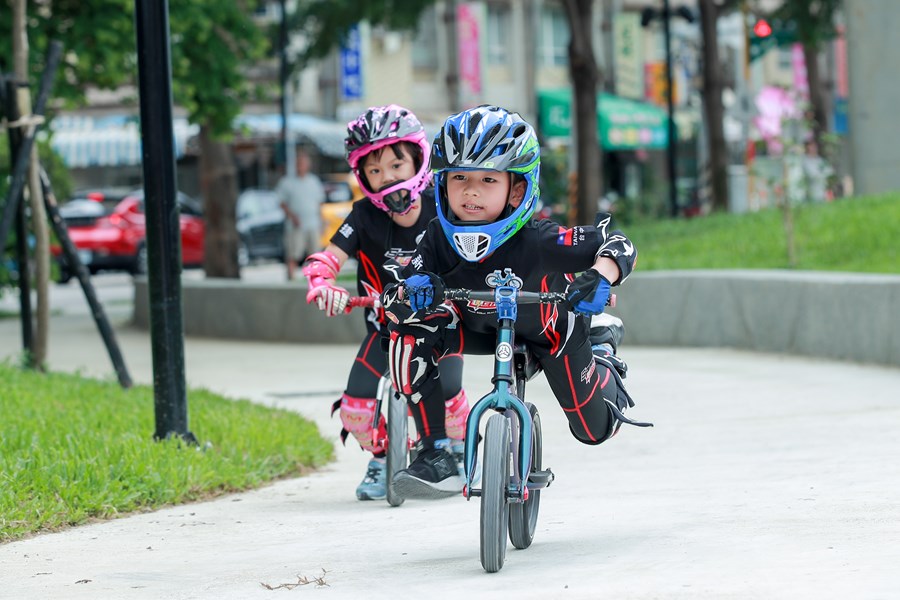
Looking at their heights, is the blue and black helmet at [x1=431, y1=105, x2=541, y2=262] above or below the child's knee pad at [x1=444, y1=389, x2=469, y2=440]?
above

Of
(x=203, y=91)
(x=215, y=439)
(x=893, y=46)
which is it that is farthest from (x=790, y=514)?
(x=893, y=46)

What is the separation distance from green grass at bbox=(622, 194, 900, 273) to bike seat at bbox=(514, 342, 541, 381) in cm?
808

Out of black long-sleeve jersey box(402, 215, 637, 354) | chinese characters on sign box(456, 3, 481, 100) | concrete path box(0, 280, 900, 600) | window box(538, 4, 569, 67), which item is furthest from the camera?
window box(538, 4, 569, 67)

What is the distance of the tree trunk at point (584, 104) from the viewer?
22.5m

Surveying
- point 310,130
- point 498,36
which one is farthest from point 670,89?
point 498,36

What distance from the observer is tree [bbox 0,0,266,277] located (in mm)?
14727

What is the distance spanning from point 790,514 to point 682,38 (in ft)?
105

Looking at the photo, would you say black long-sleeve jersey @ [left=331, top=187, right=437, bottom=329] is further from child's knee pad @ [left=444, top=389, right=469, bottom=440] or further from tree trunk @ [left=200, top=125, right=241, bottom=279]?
tree trunk @ [left=200, top=125, right=241, bottom=279]

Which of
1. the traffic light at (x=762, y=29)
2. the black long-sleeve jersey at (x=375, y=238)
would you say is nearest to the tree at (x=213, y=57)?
the black long-sleeve jersey at (x=375, y=238)

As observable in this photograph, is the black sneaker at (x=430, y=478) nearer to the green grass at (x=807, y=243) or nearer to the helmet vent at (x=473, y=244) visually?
the helmet vent at (x=473, y=244)

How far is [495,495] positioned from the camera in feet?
16.6

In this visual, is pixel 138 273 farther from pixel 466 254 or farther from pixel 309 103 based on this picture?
pixel 466 254

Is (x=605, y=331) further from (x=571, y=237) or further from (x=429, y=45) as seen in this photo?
(x=429, y=45)

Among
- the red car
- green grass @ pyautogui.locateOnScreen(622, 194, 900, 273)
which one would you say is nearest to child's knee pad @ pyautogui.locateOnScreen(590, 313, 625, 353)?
green grass @ pyautogui.locateOnScreen(622, 194, 900, 273)
